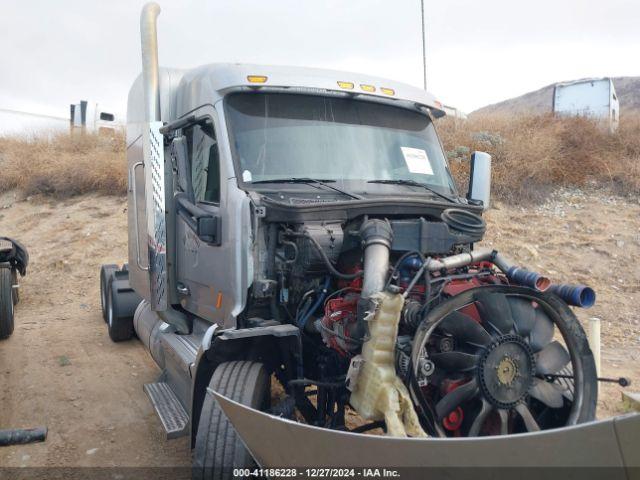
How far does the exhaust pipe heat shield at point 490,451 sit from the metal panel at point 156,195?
2.71m

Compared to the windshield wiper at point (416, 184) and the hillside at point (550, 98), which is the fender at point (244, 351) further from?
the hillside at point (550, 98)

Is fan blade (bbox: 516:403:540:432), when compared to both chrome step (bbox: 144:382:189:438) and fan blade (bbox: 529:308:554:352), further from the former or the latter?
chrome step (bbox: 144:382:189:438)

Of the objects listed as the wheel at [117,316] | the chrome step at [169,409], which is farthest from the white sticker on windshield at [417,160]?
the wheel at [117,316]

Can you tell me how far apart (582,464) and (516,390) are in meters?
0.70

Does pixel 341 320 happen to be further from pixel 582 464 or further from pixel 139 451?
pixel 139 451

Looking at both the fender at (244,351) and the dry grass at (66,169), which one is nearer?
the fender at (244,351)

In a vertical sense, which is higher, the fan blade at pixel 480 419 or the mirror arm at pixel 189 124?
the mirror arm at pixel 189 124

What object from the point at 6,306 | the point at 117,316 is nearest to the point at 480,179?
the point at 117,316

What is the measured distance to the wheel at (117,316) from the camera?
721 cm

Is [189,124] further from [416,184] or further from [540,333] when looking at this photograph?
[540,333]

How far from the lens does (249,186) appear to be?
3871 millimetres

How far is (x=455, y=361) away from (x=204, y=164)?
2.52m

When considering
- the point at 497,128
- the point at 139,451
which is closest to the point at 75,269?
the point at 139,451

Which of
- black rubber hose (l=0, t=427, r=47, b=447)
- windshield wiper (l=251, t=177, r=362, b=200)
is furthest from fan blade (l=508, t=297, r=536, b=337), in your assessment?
black rubber hose (l=0, t=427, r=47, b=447)
